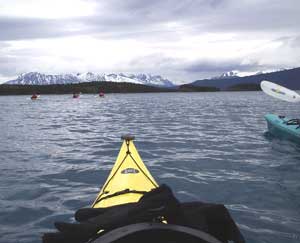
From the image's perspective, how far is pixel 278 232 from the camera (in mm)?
7273

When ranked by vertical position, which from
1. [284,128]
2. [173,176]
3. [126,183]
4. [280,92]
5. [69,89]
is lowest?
[173,176]

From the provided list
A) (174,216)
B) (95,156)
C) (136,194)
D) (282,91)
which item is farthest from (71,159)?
(282,91)

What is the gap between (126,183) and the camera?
7066 mm

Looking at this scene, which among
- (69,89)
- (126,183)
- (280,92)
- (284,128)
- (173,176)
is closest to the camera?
(126,183)

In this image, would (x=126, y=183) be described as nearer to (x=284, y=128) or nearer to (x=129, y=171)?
(x=129, y=171)

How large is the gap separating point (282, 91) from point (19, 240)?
1808cm

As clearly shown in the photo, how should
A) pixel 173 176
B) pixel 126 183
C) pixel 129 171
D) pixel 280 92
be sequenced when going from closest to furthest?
pixel 126 183 < pixel 129 171 < pixel 173 176 < pixel 280 92

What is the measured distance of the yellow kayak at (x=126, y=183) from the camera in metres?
6.22

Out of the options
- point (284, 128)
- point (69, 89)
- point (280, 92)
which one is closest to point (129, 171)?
point (284, 128)

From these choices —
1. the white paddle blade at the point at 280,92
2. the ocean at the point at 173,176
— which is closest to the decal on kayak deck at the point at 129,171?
the ocean at the point at 173,176

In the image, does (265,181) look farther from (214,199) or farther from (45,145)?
(45,145)

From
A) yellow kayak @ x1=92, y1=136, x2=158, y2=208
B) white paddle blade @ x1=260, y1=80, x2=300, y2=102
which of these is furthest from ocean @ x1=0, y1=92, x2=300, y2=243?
white paddle blade @ x1=260, y1=80, x2=300, y2=102

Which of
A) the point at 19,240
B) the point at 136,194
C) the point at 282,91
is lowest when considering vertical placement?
the point at 19,240

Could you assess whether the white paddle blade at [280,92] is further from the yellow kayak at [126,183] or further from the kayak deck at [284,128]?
the yellow kayak at [126,183]
